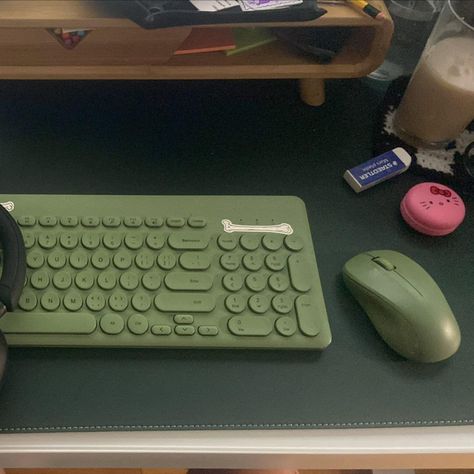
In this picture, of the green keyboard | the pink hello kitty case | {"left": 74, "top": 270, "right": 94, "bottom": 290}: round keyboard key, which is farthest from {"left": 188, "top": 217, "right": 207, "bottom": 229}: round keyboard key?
the pink hello kitty case

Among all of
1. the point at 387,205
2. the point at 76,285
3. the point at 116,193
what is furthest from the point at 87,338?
the point at 387,205

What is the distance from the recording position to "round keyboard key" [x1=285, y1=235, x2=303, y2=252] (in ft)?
1.67

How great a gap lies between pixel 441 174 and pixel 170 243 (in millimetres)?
315

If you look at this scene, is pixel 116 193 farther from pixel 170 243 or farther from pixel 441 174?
pixel 441 174

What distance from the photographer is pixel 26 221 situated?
50cm

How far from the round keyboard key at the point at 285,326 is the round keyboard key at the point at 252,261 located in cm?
5

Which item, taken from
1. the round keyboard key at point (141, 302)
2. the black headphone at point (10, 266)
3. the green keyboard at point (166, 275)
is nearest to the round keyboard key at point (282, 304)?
the green keyboard at point (166, 275)

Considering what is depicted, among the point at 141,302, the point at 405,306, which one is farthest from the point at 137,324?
the point at 405,306

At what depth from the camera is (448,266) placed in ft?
1.77

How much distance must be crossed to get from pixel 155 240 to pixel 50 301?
0.34 feet

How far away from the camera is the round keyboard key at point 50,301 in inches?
17.8

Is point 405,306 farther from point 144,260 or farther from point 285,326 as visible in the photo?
point 144,260

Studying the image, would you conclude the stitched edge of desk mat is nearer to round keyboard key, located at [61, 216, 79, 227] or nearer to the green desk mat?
the green desk mat

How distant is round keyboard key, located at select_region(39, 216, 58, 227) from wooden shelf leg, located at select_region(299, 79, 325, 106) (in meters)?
0.34
